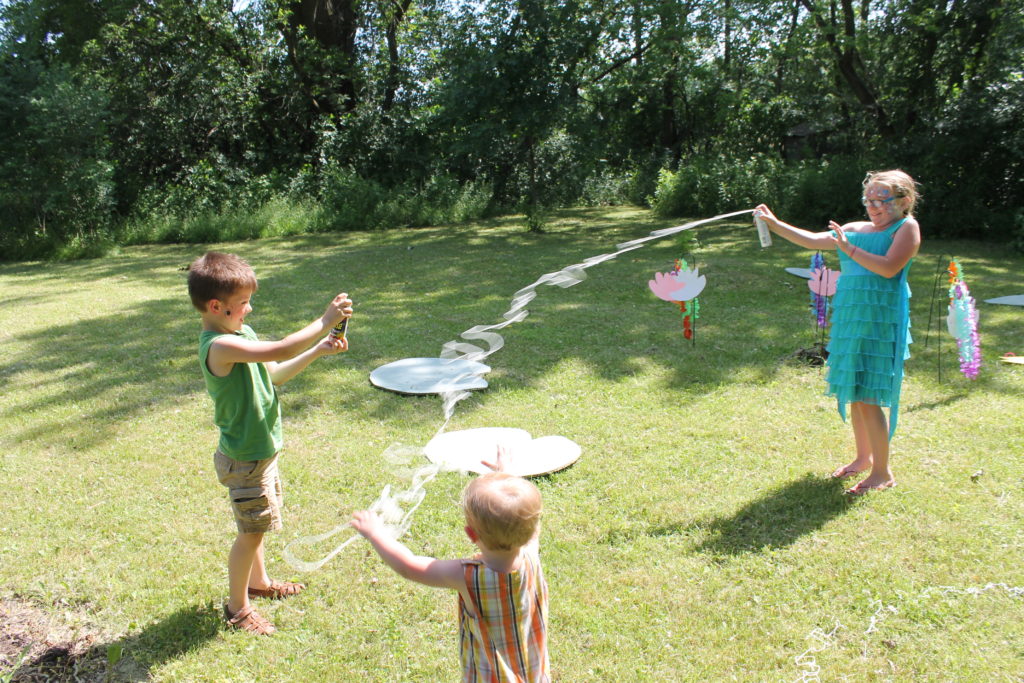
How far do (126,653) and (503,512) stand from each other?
177 cm

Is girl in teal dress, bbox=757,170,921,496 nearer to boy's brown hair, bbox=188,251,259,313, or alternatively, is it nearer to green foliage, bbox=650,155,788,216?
boy's brown hair, bbox=188,251,259,313

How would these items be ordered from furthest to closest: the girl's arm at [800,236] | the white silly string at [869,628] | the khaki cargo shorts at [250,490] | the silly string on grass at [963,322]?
the silly string on grass at [963,322] → the girl's arm at [800,236] → the khaki cargo shorts at [250,490] → the white silly string at [869,628]

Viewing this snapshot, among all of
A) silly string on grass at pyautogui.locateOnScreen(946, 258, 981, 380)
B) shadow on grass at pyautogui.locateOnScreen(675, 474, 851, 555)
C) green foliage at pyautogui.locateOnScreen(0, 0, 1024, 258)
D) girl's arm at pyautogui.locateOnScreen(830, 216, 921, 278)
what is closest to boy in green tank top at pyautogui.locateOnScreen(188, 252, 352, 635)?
shadow on grass at pyautogui.locateOnScreen(675, 474, 851, 555)

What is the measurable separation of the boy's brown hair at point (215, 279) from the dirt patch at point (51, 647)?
1269mm

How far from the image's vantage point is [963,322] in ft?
15.7

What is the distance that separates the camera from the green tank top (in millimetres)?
2490

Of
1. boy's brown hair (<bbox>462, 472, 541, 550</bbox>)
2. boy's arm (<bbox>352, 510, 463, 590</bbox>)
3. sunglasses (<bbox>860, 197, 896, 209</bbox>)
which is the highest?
sunglasses (<bbox>860, 197, 896, 209</bbox>)

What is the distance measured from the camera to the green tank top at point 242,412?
2490 millimetres

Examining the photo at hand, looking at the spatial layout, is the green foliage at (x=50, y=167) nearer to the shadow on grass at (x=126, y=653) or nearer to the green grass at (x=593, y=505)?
the green grass at (x=593, y=505)

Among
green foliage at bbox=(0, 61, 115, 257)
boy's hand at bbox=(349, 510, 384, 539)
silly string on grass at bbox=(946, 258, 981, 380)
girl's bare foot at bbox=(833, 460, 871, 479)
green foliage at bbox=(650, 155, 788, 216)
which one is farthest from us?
green foliage at bbox=(650, 155, 788, 216)

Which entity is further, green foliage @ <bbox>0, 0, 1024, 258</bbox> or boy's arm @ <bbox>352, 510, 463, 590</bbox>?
green foliage @ <bbox>0, 0, 1024, 258</bbox>

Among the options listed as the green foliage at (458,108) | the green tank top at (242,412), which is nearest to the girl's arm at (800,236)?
the green tank top at (242,412)

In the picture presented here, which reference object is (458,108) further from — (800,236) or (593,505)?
(593,505)

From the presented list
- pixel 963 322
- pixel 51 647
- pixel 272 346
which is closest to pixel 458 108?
pixel 963 322
